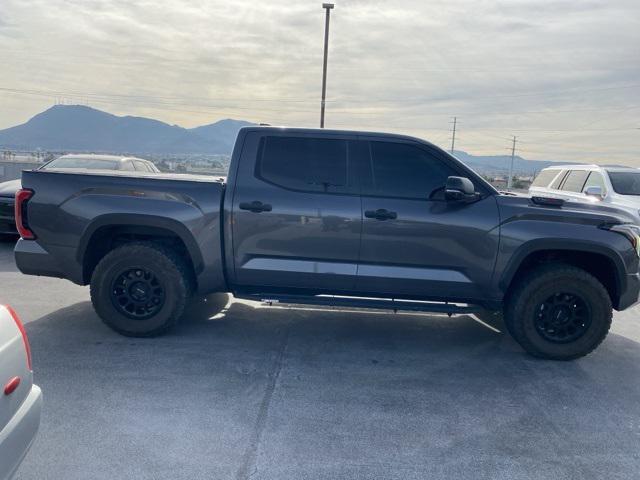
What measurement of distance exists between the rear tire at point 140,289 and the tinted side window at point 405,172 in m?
2.02

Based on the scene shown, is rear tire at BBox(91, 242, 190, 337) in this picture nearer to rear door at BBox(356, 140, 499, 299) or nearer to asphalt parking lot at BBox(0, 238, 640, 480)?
asphalt parking lot at BBox(0, 238, 640, 480)

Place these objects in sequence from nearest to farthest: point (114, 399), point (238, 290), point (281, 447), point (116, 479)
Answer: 1. point (116, 479)
2. point (281, 447)
3. point (114, 399)
4. point (238, 290)

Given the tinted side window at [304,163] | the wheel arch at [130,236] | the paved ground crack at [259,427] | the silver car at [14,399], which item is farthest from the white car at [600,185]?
the silver car at [14,399]

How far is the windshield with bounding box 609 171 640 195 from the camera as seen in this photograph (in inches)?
387

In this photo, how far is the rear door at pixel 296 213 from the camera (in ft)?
14.4

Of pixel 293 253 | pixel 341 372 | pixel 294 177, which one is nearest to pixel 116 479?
pixel 341 372

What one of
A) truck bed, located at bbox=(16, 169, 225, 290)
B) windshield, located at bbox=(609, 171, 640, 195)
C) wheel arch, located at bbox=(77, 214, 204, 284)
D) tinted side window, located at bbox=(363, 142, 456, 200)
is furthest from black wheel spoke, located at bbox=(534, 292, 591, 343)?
windshield, located at bbox=(609, 171, 640, 195)

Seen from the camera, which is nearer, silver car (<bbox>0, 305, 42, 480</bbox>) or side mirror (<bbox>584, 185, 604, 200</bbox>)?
silver car (<bbox>0, 305, 42, 480</bbox>)

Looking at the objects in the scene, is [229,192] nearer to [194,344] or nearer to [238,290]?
[238,290]

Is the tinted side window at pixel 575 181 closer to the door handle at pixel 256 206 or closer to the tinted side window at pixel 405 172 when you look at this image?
the tinted side window at pixel 405 172

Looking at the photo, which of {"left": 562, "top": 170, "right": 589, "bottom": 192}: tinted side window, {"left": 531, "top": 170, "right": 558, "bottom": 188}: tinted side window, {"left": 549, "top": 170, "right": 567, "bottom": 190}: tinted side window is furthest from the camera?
{"left": 531, "top": 170, "right": 558, "bottom": 188}: tinted side window

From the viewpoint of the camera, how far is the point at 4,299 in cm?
566

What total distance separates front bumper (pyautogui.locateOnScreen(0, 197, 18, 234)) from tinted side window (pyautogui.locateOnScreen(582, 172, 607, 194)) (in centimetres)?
1121

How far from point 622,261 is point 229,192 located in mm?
3661
